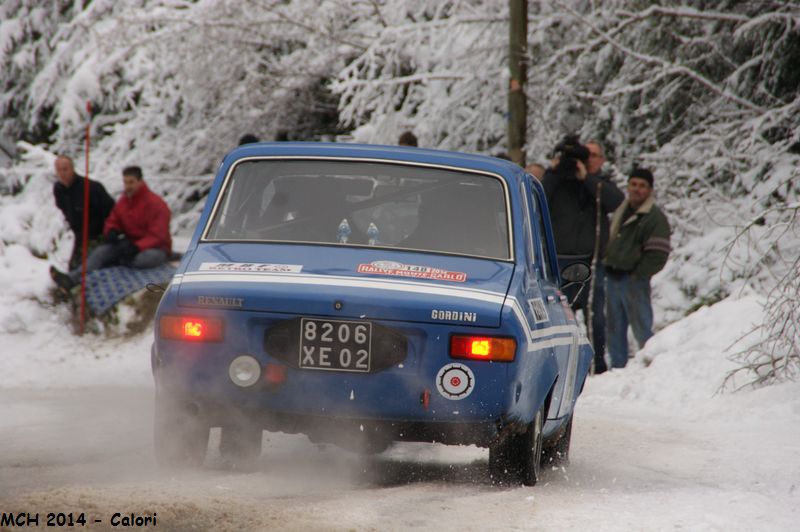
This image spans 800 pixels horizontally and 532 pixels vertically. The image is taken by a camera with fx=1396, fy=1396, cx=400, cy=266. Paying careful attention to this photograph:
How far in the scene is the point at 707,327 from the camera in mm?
12586

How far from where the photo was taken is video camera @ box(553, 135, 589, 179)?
1189cm

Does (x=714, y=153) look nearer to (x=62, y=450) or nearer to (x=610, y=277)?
(x=610, y=277)

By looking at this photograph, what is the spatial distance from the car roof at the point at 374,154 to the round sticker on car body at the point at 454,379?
54.5 inches

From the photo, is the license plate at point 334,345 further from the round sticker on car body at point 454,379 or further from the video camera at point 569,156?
the video camera at point 569,156

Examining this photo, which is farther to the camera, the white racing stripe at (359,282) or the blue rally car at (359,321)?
the white racing stripe at (359,282)

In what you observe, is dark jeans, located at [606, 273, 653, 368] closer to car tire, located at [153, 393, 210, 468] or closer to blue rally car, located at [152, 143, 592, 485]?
blue rally car, located at [152, 143, 592, 485]

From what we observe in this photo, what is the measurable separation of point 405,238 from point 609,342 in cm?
699

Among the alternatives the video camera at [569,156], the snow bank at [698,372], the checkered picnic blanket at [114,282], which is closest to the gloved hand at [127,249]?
the checkered picnic blanket at [114,282]

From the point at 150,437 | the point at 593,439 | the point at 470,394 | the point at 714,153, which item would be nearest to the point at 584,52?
the point at 714,153

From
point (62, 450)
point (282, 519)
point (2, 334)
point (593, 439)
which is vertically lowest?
point (2, 334)

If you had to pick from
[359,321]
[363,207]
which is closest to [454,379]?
[359,321]

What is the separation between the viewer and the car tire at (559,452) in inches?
305

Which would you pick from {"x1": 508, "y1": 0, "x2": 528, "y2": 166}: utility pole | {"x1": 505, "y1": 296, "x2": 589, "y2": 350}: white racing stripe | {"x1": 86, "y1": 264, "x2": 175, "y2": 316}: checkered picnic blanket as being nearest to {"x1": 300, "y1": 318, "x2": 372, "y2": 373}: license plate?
{"x1": 505, "y1": 296, "x2": 589, "y2": 350}: white racing stripe

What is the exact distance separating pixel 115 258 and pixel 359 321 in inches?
367
